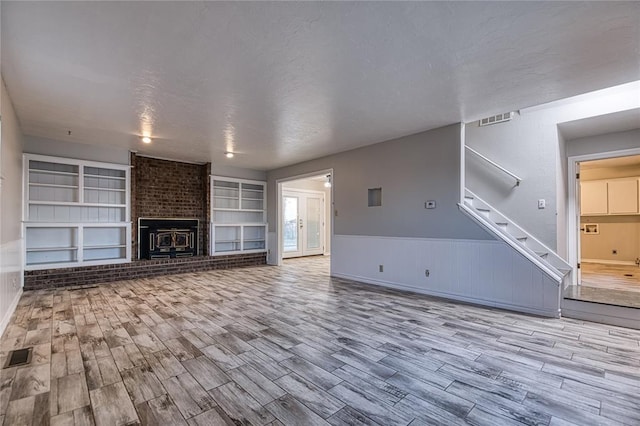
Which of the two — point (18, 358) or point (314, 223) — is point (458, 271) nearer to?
point (18, 358)

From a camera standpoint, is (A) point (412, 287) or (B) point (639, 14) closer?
(B) point (639, 14)

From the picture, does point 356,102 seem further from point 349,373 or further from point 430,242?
point 349,373

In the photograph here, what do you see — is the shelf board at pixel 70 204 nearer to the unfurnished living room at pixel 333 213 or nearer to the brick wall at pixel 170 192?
the unfurnished living room at pixel 333 213

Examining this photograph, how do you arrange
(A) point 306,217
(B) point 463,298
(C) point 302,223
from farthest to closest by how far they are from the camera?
(A) point 306,217 < (C) point 302,223 < (B) point 463,298

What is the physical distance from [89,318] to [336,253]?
3940 mm

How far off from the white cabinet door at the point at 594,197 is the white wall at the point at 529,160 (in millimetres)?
3377

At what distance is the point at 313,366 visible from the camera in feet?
7.30

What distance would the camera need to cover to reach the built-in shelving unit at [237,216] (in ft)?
24.1

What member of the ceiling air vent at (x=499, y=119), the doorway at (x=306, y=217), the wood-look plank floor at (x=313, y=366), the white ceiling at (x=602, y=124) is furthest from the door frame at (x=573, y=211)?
the doorway at (x=306, y=217)

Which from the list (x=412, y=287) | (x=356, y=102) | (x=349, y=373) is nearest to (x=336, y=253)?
(x=412, y=287)

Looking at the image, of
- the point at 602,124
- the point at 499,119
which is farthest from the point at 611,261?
the point at 499,119

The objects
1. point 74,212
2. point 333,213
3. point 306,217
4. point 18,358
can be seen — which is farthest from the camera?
point 306,217

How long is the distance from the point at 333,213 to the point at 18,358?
15.4 ft

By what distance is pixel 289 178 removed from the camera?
7246 mm
